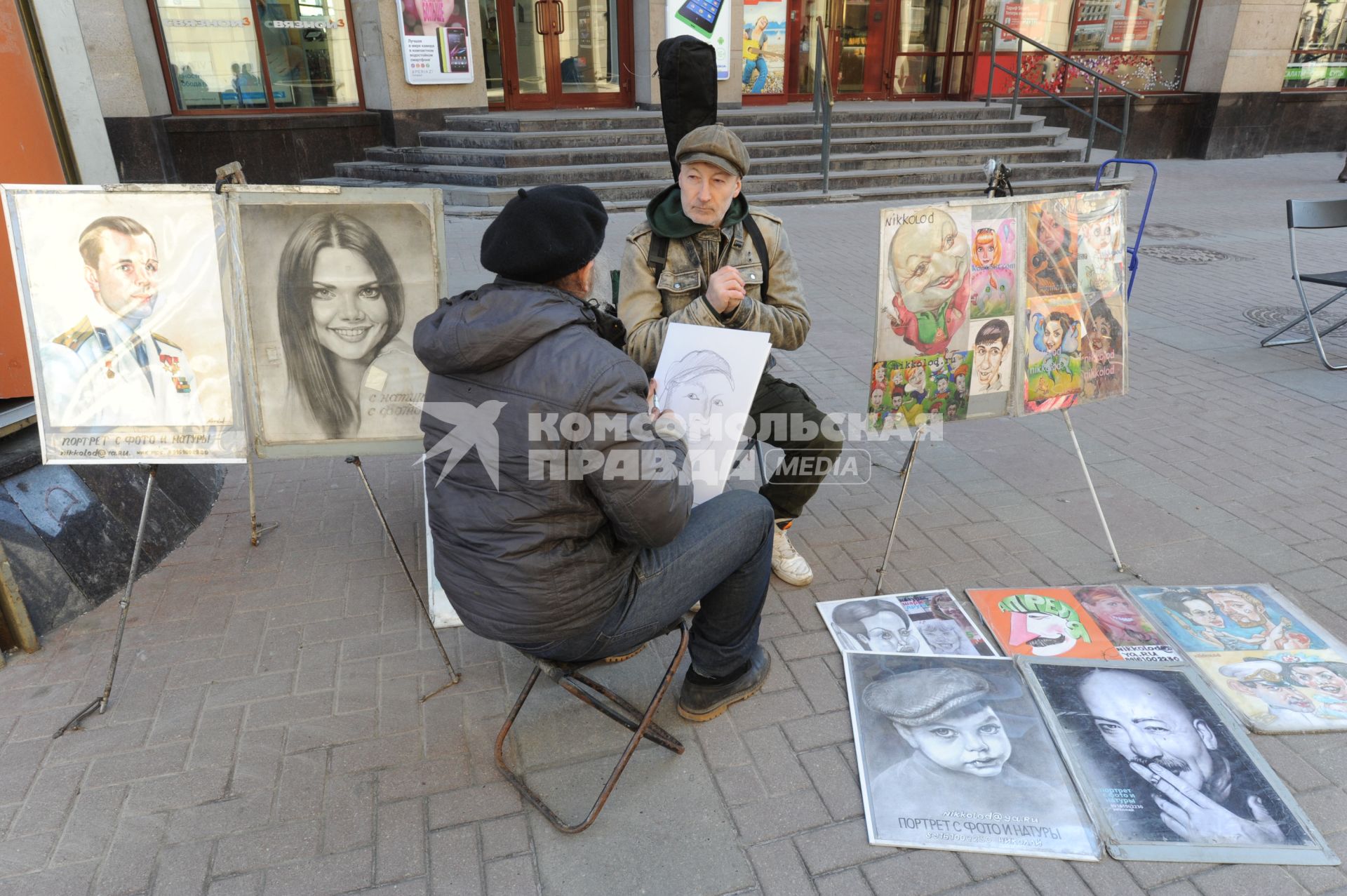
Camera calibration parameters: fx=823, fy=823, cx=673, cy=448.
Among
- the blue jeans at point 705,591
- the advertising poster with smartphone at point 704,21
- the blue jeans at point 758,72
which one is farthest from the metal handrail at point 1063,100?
the blue jeans at point 705,591

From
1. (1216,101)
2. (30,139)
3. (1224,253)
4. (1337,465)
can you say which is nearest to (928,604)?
(1337,465)

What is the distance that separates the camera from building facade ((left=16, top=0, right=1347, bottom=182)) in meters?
9.98

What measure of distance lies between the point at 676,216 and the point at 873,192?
8.04 m

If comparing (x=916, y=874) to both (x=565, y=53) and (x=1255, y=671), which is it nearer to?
(x=1255, y=671)

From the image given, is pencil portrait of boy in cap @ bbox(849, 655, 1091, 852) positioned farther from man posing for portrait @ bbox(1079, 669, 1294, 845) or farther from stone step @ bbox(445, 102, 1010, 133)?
stone step @ bbox(445, 102, 1010, 133)

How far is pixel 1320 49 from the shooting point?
47.0ft

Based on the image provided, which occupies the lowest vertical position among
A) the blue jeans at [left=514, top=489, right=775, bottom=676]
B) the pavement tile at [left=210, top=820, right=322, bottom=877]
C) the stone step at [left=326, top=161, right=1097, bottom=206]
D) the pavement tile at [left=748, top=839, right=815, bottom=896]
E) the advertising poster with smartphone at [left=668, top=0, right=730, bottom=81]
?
the pavement tile at [left=748, top=839, right=815, bottom=896]

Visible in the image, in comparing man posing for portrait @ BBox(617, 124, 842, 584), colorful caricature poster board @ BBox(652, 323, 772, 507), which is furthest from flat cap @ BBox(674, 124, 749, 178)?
colorful caricature poster board @ BBox(652, 323, 772, 507)

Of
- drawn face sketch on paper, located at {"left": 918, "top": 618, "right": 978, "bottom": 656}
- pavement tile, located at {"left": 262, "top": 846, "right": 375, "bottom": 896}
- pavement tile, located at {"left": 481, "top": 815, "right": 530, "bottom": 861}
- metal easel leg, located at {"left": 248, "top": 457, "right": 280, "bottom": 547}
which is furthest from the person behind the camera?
metal easel leg, located at {"left": 248, "top": 457, "right": 280, "bottom": 547}

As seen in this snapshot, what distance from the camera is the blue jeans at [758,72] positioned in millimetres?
12373

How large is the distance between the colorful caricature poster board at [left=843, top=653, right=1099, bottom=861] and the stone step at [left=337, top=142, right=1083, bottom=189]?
799 cm

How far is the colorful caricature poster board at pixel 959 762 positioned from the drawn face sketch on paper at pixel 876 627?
0.23ft

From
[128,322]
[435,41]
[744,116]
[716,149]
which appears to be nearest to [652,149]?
[744,116]

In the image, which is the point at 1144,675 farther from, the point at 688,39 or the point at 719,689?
the point at 688,39
